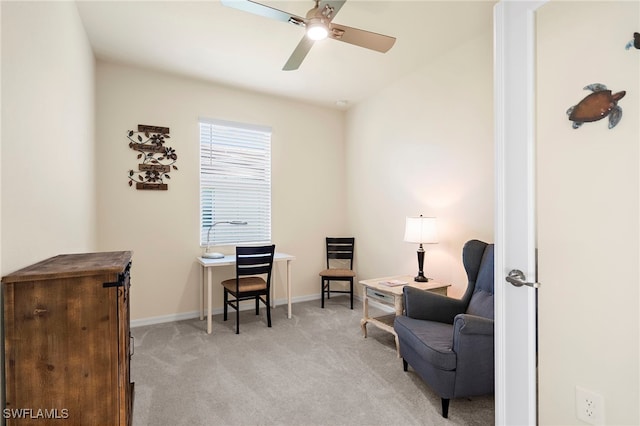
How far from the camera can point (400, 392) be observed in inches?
83.4

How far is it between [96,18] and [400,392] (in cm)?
379

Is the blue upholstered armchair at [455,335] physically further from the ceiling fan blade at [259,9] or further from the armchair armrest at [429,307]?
the ceiling fan blade at [259,9]

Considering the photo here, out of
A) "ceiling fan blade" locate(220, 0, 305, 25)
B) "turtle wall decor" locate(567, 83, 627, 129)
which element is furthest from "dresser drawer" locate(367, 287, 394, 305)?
"ceiling fan blade" locate(220, 0, 305, 25)

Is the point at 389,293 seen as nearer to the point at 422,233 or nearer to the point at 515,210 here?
the point at 422,233

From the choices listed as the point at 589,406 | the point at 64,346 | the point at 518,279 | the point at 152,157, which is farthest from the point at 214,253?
the point at 589,406

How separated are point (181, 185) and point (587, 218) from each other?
3.70 meters

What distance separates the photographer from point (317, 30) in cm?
202

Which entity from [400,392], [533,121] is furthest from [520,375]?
[533,121]

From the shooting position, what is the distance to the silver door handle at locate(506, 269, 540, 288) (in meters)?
1.34

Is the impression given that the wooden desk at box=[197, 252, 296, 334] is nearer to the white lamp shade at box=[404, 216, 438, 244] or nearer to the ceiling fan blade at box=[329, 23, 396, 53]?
the white lamp shade at box=[404, 216, 438, 244]

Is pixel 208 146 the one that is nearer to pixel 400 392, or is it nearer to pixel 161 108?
pixel 161 108

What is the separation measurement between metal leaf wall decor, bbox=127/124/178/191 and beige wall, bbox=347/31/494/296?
257cm

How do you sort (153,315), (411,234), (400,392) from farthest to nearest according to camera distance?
(153,315) < (411,234) < (400,392)

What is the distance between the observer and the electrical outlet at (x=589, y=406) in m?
1.23
